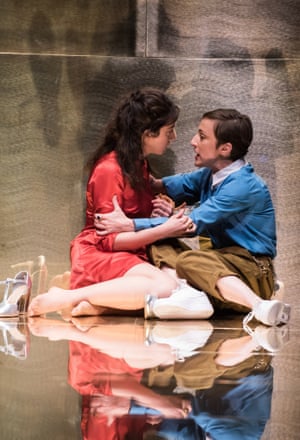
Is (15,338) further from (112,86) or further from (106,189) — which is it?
(112,86)

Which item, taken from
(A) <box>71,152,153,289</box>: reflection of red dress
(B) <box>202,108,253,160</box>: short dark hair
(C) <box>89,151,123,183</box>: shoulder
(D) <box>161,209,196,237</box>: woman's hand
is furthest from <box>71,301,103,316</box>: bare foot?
(B) <box>202,108,253,160</box>: short dark hair

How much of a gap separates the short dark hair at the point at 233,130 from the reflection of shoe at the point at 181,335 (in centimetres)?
86

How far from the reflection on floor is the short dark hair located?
996mm

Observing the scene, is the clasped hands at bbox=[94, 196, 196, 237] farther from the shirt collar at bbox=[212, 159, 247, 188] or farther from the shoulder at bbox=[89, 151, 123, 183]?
the shirt collar at bbox=[212, 159, 247, 188]

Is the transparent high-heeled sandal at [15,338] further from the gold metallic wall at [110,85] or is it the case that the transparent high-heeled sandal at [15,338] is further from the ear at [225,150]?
the ear at [225,150]

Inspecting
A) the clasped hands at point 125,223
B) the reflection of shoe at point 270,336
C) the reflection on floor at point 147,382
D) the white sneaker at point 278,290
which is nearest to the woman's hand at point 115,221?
the clasped hands at point 125,223

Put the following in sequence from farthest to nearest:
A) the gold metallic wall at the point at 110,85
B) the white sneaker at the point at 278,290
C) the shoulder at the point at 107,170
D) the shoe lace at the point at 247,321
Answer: the gold metallic wall at the point at 110,85
the white sneaker at the point at 278,290
the shoulder at the point at 107,170
the shoe lace at the point at 247,321

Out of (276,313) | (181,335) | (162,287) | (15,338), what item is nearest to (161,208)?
(162,287)

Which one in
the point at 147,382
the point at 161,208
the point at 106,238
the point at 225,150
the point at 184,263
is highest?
the point at 225,150

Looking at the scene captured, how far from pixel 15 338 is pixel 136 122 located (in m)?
1.42

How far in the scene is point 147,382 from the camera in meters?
Answer: 2.10

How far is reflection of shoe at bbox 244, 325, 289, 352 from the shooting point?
2.86 m

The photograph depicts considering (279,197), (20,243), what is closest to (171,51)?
(279,197)

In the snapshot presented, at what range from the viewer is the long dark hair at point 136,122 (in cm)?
406
